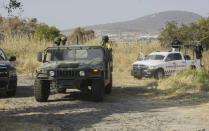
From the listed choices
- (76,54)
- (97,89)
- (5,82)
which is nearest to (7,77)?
(5,82)

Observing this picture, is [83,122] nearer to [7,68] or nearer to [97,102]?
[97,102]

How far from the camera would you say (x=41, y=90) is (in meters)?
10.4

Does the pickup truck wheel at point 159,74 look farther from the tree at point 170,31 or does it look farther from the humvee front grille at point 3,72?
the tree at point 170,31

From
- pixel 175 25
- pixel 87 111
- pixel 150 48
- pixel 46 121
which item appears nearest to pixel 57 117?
pixel 46 121

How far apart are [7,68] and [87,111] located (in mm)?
3257

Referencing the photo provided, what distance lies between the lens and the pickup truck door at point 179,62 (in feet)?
62.1

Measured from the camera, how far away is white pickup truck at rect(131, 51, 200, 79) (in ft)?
59.0

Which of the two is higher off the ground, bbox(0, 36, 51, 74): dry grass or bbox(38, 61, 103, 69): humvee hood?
bbox(0, 36, 51, 74): dry grass

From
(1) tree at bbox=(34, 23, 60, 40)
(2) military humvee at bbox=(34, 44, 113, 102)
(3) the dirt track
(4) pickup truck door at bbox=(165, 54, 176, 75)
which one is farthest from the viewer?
(1) tree at bbox=(34, 23, 60, 40)

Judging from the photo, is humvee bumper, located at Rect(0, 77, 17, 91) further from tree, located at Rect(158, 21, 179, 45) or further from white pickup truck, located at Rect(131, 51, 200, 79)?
tree, located at Rect(158, 21, 179, 45)

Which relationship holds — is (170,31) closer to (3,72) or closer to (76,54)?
(76,54)

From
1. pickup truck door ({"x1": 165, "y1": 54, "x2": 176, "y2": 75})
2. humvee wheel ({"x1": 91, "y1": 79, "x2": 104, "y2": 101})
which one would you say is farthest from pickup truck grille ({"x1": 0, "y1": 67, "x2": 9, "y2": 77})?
pickup truck door ({"x1": 165, "y1": 54, "x2": 176, "y2": 75})

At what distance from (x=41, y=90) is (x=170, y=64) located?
9.66 m

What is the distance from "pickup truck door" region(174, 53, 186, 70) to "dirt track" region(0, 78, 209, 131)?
A: 642 centimetres
